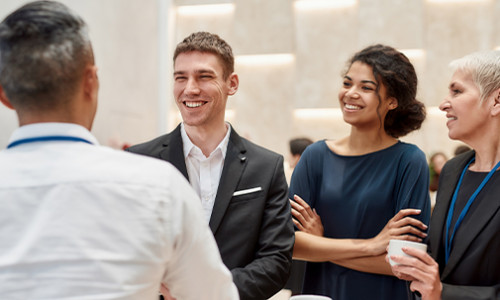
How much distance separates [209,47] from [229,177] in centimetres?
49

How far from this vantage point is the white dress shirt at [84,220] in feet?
2.95

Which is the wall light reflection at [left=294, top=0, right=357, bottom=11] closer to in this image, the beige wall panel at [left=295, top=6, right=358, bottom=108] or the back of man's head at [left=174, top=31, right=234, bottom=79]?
the beige wall panel at [left=295, top=6, right=358, bottom=108]

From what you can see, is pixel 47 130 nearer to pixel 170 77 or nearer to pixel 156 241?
pixel 156 241

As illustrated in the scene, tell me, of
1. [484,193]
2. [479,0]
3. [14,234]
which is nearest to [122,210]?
[14,234]

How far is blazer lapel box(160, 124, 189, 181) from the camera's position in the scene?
184cm

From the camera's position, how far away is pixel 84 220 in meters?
0.92

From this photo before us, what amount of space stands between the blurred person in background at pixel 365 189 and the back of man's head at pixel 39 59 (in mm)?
1330

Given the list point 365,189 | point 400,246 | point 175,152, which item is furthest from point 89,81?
point 365,189

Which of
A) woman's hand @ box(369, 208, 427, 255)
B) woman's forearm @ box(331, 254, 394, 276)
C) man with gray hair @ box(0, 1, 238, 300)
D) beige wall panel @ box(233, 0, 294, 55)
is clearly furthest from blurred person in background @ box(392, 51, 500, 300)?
beige wall panel @ box(233, 0, 294, 55)

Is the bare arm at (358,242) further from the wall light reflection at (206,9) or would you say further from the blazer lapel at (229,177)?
the wall light reflection at (206,9)

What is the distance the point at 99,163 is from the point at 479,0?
6.38 metres

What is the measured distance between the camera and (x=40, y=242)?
0.90m

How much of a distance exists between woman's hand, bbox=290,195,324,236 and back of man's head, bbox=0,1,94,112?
135cm

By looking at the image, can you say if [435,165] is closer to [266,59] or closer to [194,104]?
[266,59]
